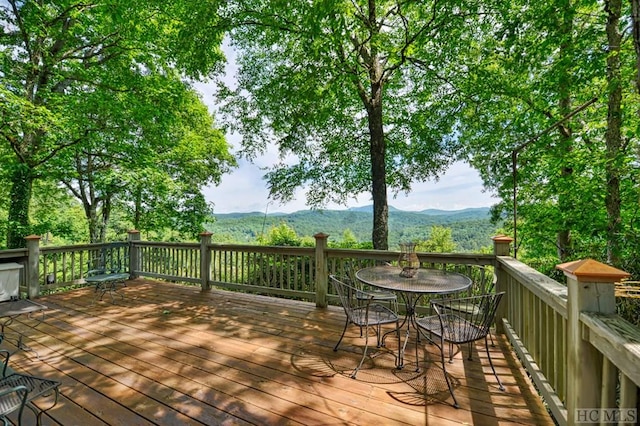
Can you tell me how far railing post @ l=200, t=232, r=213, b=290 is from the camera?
555 centimetres

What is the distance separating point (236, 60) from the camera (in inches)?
310

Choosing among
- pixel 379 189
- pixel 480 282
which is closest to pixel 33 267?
pixel 379 189

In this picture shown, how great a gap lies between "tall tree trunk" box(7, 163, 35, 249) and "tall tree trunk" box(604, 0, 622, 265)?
11.5 meters

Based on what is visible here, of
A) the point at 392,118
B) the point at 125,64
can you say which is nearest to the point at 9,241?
the point at 125,64

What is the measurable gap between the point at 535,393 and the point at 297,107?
5.64 metres

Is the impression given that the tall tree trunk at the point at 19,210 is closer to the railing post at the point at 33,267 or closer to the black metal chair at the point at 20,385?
the railing post at the point at 33,267

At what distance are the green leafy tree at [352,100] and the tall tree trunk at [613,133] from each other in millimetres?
2137

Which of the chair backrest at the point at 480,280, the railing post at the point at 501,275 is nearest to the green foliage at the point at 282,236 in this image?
the chair backrest at the point at 480,280

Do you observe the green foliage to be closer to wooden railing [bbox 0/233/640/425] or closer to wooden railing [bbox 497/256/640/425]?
wooden railing [bbox 0/233/640/425]

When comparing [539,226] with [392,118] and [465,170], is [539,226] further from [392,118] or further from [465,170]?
[392,118]

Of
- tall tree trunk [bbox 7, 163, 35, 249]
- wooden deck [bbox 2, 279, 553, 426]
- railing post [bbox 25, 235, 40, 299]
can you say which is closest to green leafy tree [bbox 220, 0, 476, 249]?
wooden deck [bbox 2, 279, 553, 426]

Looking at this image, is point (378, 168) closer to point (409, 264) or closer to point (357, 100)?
point (357, 100)

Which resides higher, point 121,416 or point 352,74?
point 352,74

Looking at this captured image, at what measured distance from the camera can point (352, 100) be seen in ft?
25.8
